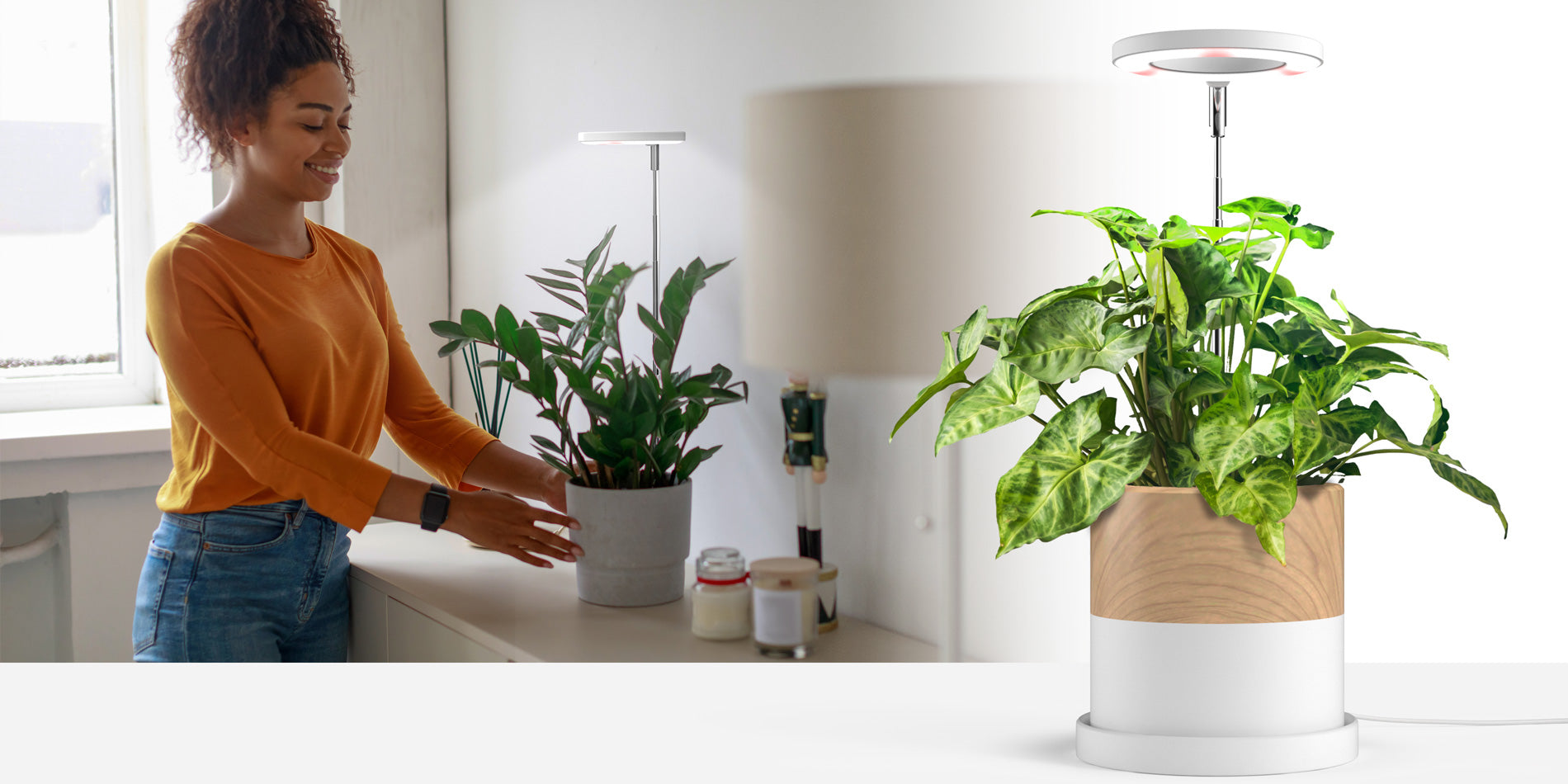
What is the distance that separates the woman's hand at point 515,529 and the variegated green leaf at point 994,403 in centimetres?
96

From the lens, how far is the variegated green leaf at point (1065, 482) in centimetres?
52

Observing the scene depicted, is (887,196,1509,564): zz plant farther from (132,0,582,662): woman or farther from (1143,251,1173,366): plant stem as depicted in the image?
(132,0,582,662): woman

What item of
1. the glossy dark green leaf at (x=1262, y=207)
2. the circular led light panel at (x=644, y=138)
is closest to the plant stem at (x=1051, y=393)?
the glossy dark green leaf at (x=1262, y=207)

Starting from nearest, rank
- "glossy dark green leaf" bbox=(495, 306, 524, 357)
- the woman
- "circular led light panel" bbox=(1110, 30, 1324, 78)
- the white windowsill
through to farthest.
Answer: "circular led light panel" bbox=(1110, 30, 1324, 78) < the woman < "glossy dark green leaf" bbox=(495, 306, 524, 357) < the white windowsill

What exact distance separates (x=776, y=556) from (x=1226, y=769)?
0.96 meters

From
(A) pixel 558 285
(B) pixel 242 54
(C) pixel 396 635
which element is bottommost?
(C) pixel 396 635

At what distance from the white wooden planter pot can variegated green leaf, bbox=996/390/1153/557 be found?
1 cm

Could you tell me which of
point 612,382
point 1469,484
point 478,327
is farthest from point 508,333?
point 1469,484

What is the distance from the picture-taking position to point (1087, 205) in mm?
1147

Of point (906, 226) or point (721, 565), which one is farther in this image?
point (721, 565)

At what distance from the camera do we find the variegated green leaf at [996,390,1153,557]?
518 mm

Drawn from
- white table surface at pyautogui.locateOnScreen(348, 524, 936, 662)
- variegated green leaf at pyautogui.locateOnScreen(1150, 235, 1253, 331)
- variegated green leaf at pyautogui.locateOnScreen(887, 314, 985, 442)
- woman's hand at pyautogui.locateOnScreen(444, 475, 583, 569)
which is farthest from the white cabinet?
variegated green leaf at pyautogui.locateOnScreen(1150, 235, 1253, 331)

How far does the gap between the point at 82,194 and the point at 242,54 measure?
83cm

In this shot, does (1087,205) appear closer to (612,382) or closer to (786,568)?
(786,568)
